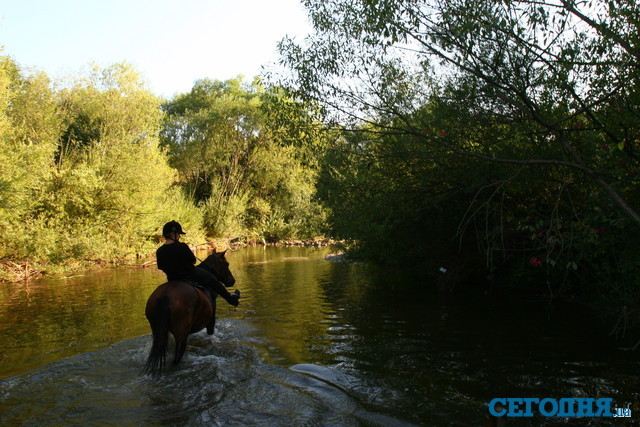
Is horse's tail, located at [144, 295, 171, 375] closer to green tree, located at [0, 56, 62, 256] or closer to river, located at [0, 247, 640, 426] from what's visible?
river, located at [0, 247, 640, 426]

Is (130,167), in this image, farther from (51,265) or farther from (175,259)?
(175,259)

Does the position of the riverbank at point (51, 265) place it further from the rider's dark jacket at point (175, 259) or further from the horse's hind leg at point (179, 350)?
the horse's hind leg at point (179, 350)

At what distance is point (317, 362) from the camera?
8.32 m

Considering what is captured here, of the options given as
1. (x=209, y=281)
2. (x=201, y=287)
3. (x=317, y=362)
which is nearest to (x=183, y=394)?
(x=317, y=362)

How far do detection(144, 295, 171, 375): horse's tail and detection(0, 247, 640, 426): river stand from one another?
0.25 meters

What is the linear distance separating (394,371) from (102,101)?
2608 cm

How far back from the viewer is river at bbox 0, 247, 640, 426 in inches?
236

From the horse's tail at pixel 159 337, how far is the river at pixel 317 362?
25 cm

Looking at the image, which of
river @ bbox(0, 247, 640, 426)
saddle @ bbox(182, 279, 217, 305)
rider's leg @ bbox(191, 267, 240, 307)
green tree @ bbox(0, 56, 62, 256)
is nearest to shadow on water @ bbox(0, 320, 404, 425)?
river @ bbox(0, 247, 640, 426)

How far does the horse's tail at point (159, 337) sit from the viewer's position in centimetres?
724

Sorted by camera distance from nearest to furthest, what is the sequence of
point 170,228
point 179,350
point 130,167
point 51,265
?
point 179,350
point 170,228
point 51,265
point 130,167

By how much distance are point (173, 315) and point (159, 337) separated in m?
0.42

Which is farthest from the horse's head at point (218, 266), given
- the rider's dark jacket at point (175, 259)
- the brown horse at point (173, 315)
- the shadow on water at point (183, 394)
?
the shadow on water at point (183, 394)

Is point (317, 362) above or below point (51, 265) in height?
below
